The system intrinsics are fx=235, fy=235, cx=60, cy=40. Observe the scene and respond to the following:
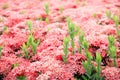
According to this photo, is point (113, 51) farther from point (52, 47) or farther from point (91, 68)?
point (52, 47)

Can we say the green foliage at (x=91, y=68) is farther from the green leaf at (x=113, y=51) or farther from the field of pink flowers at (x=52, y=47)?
the green leaf at (x=113, y=51)

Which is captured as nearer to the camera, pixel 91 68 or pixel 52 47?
pixel 91 68

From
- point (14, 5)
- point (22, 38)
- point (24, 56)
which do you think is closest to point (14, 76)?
point (24, 56)

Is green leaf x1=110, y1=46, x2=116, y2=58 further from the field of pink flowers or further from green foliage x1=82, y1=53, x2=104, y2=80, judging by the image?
green foliage x1=82, y1=53, x2=104, y2=80

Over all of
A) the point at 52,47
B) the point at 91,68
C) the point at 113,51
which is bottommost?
the point at 91,68

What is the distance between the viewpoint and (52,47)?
7.06 metres

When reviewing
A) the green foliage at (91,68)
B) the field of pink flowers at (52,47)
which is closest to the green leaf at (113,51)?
the field of pink flowers at (52,47)

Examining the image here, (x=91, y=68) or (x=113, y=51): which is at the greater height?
(x=113, y=51)

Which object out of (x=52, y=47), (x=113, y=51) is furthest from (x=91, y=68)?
(x=52, y=47)

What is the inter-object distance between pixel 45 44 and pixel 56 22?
2704mm

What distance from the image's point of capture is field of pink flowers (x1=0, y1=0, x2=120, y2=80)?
5.74 m

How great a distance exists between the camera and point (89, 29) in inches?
328

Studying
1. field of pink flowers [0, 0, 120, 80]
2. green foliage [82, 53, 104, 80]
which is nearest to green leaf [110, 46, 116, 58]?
field of pink flowers [0, 0, 120, 80]

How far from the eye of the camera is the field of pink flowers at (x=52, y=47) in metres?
5.74
